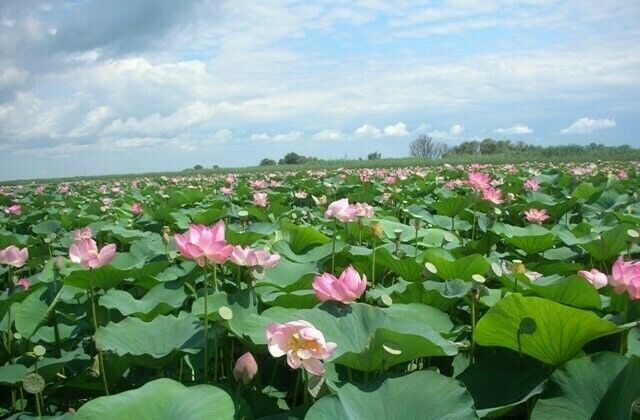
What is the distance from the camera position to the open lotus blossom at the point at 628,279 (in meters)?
1.19

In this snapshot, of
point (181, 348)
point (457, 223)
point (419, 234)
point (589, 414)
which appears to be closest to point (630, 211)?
point (457, 223)

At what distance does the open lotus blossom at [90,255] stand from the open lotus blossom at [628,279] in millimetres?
1275

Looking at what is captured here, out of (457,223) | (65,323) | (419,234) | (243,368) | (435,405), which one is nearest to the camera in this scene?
(435,405)

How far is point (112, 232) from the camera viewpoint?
2.92 meters

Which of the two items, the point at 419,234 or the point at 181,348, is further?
the point at 419,234

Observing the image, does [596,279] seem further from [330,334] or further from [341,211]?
[341,211]

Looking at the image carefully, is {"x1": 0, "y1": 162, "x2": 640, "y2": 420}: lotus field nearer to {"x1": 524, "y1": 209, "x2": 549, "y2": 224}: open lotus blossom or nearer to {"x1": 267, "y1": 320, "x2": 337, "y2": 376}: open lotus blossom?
{"x1": 267, "y1": 320, "x2": 337, "y2": 376}: open lotus blossom

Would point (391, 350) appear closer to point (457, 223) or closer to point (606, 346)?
point (606, 346)

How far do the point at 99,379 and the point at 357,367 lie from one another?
63cm

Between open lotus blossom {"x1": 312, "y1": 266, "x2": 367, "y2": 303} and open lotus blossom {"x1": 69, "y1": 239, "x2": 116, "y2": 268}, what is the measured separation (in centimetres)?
69

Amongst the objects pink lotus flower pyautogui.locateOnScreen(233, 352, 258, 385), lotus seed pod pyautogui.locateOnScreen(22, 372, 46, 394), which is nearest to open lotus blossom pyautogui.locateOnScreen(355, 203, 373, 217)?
pink lotus flower pyautogui.locateOnScreen(233, 352, 258, 385)

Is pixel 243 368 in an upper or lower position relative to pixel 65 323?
Result: upper

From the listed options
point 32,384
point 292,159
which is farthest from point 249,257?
point 292,159

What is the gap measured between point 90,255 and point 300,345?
0.86m
